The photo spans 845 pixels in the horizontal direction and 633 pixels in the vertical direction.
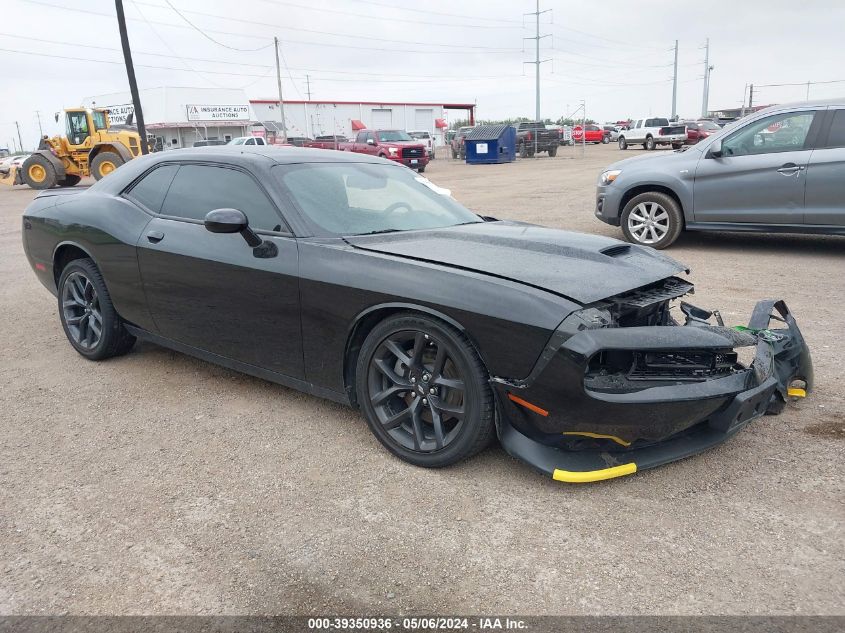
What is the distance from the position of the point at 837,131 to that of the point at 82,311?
7.46 meters

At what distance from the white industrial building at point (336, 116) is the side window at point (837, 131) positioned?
48.4 m

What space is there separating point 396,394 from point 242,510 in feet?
2.78

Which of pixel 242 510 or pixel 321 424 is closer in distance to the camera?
pixel 242 510

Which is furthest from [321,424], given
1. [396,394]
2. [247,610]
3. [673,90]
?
[673,90]

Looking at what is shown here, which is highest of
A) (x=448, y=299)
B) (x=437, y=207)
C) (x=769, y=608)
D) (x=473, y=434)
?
(x=437, y=207)

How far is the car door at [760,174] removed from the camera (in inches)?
286

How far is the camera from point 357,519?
270cm

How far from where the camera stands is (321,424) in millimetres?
3588

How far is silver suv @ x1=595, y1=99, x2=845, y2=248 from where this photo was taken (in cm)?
711

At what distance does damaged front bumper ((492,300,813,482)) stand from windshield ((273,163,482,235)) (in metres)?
1.36

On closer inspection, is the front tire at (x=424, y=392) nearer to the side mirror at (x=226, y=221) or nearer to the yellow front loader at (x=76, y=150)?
the side mirror at (x=226, y=221)

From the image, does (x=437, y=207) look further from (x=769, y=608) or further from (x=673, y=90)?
(x=673, y=90)

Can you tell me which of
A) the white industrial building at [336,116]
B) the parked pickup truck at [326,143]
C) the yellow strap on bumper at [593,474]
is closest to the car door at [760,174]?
the yellow strap on bumper at [593,474]


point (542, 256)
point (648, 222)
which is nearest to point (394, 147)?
point (648, 222)
